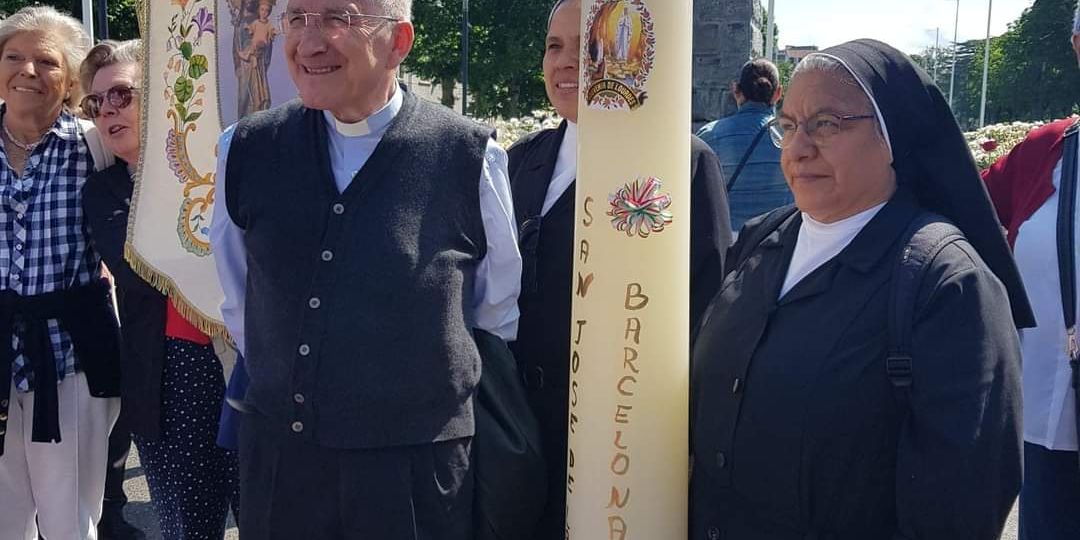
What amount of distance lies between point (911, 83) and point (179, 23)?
2271 mm

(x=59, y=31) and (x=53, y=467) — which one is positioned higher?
(x=59, y=31)

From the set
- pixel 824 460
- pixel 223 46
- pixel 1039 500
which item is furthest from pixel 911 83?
pixel 223 46

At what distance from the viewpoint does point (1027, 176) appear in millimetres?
2744

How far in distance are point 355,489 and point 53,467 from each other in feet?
5.59

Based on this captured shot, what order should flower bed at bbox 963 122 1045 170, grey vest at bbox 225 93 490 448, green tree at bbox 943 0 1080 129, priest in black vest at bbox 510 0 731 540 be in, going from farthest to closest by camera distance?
1. green tree at bbox 943 0 1080 129
2. flower bed at bbox 963 122 1045 170
3. priest in black vest at bbox 510 0 731 540
4. grey vest at bbox 225 93 490 448

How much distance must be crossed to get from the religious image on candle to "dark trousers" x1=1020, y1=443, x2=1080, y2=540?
5.57 feet

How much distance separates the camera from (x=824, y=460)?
1.76 meters

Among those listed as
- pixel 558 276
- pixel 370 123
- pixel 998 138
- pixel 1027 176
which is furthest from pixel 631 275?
pixel 998 138

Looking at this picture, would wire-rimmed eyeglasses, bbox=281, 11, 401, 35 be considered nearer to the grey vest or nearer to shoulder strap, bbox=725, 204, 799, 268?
the grey vest

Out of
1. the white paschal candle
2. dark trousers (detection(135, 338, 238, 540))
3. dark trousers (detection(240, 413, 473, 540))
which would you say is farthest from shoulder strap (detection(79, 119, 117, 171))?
the white paschal candle

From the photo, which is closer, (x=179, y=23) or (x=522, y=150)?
(x=522, y=150)

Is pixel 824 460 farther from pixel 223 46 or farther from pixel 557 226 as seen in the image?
pixel 223 46

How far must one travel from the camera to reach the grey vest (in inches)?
79.5

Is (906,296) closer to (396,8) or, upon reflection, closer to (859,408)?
(859,408)
